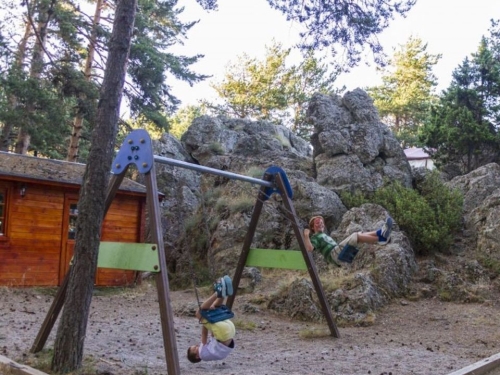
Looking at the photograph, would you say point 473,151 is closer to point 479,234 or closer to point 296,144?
point 479,234

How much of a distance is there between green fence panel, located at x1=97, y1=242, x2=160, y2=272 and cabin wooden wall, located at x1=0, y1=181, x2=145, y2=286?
7.93m

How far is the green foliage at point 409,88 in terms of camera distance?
40750 mm

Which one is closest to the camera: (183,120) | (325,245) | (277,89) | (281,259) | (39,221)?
(325,245)

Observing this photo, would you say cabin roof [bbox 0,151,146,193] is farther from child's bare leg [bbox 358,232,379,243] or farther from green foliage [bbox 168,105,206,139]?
green foliage [bbox 168,105,206,139]

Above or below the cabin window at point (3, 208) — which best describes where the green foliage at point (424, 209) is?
above

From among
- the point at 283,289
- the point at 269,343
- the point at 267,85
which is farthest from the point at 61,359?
the point at 267,85

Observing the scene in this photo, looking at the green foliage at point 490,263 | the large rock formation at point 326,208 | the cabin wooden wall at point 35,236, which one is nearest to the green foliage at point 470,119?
the large rock formation at point 326,208

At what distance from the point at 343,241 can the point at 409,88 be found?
37.2m

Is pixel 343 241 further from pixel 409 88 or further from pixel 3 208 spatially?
pixel 409 88

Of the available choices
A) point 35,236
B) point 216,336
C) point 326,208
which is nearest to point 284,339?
point 216,336

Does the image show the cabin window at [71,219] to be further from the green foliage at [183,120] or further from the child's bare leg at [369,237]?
the green foliage at [183,120]

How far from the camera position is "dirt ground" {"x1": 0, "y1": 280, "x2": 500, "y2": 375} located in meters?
6.01

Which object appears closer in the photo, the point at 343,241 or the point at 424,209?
the point at 343,241

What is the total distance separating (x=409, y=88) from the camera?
41.4 m
